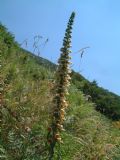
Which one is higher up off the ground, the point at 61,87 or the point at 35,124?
the point at 61,87

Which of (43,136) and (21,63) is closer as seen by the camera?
(43,136)

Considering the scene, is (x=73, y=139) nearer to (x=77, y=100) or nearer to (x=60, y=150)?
(x=60, y=150)

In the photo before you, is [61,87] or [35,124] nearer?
[61,87]

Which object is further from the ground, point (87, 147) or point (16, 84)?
point (16, 84)

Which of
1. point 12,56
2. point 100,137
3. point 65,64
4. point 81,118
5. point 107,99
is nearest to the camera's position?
point 65,64

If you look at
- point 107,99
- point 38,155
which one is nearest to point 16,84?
point 38,155

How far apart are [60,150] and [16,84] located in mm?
2743

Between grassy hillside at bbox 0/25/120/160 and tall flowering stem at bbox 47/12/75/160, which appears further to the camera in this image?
grassy hillside at bbox 0/25/120/160

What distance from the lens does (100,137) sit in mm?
13625

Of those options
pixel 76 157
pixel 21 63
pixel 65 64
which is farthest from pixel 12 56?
pixel 65 64

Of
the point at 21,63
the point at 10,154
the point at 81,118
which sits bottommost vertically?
the point at 10,154

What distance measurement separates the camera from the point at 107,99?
24.0 metres

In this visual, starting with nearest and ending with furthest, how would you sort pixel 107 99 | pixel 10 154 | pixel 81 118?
pixel 10 154
pixel 81 118
pixel 107 99

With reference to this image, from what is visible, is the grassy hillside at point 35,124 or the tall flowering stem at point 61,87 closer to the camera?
the tall flowering stem at point 61,87
